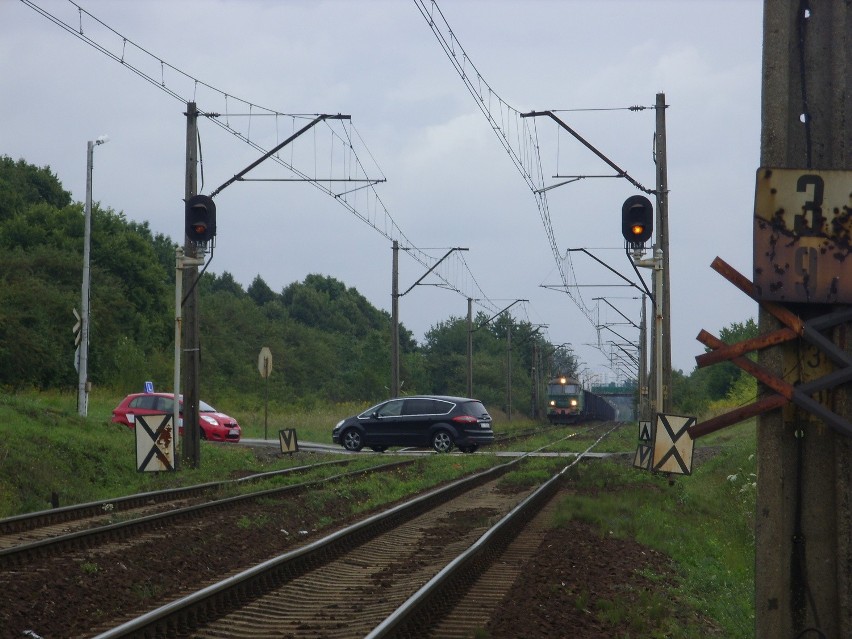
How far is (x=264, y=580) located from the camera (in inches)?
→ 361

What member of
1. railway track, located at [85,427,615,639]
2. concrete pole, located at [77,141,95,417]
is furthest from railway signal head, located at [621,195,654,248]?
concrete pole, located at [77,141,95,417]

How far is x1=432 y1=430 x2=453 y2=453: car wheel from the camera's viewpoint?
30.0 meters

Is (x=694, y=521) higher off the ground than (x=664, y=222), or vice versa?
(x=664, y=222)

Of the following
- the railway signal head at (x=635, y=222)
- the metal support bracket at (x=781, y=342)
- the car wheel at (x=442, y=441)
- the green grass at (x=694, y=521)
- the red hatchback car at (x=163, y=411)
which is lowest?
the green grass at (x=694, y=521)

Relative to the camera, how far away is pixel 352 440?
30875 millimetres

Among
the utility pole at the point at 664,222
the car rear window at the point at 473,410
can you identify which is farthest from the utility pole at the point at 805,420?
the car rear window at the point at 473,410

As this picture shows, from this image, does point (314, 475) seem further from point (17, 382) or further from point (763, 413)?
point (17, 382)

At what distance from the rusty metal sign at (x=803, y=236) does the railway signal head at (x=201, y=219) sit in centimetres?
1527

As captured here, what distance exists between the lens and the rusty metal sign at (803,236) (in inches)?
171

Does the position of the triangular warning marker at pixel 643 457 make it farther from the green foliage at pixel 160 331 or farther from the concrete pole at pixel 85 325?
the concrete pole at pixel 85 325

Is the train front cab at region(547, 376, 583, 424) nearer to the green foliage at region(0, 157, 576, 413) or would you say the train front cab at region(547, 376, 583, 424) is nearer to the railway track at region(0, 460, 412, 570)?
the green foliage at region(0, 157, 576, 413)

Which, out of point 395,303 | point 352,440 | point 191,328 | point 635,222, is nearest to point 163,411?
point 352,440

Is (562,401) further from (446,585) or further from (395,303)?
(446,585)

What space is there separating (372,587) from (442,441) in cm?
2085
